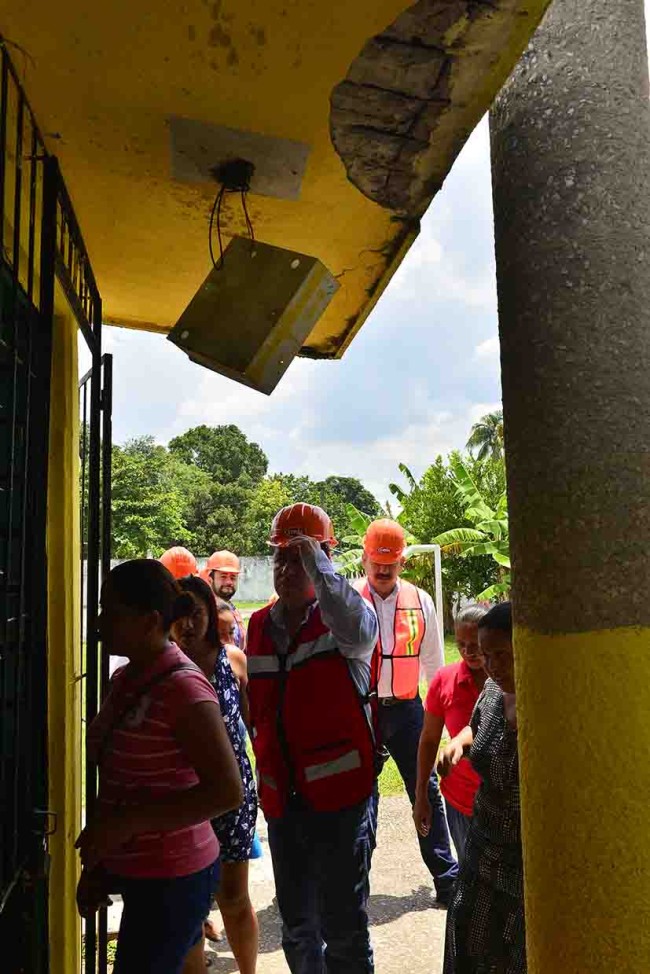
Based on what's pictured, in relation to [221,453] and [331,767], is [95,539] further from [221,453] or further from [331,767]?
[221,453]

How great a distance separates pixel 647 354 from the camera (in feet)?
5.53

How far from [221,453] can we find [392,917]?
204 feet

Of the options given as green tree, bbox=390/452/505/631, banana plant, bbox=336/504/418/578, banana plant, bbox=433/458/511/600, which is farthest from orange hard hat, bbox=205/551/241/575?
green tree, bbox=390/452/505/631

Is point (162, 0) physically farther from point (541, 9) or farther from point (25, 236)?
point (25, 236)

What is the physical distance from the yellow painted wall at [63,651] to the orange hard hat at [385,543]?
2635mm

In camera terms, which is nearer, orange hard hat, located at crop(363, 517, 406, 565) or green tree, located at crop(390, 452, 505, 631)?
orange hard hat, located at crop(363, 517, 406, 565)

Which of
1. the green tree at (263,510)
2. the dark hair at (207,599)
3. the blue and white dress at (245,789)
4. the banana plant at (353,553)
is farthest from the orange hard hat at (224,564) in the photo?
the green tree at (263,510)

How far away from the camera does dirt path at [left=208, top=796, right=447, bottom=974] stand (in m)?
3.85

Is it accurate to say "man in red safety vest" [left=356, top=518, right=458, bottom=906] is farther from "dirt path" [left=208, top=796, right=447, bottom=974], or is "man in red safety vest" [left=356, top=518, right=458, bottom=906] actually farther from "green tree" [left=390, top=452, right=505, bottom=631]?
"green tree" [left=390, top=452, right=505, bottom=631]

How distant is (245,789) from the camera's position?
3697mm

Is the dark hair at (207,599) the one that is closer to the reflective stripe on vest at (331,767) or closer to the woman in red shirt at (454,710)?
the reflective stripe on vest at (331,767)

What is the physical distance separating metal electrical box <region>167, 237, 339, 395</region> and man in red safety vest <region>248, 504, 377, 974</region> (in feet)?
3.15

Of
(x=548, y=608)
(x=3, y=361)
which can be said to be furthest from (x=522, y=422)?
(x=3, y=361)

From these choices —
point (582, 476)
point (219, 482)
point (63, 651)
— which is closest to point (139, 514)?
point (219, 482)
